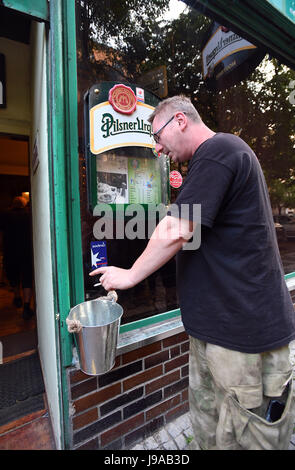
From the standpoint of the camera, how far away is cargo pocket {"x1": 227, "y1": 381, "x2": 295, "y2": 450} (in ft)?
3.87

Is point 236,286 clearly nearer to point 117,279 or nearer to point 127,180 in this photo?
point 117,279

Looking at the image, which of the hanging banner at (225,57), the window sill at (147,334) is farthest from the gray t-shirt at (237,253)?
the hanging banner at (225,57)

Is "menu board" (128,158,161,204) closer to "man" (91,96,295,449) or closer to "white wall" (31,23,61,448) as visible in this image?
"white wall" (31,23,61,448)

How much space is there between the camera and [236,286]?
1234 millimetres

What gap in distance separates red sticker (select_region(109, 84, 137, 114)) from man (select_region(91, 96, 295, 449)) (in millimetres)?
819

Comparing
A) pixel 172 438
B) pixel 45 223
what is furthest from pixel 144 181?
pixel 172 438

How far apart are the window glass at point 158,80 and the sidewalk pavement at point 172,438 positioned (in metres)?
0.88

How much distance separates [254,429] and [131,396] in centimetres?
95

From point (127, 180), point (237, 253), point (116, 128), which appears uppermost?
point (116, 128)

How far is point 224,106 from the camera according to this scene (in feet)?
9.46

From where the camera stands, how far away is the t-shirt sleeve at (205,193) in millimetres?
1150

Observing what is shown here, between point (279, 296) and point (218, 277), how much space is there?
32cm

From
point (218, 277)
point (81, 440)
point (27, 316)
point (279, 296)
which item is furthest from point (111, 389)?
point (27, 316)

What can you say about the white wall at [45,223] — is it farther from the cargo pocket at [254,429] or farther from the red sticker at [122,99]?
the cargo pocket at [254,429]
